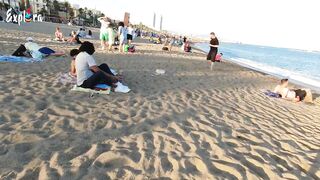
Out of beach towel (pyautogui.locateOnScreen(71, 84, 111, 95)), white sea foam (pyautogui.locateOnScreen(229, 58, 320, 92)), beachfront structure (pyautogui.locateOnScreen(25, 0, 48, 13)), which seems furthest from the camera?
beachfront structure (pyautogui.locateOnScreen(25, 0, 48, 13))

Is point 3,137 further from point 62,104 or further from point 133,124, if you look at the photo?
point 133,124

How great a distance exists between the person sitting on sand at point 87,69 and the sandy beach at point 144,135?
12.7 inches

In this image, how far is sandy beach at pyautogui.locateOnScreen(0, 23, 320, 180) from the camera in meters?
2.99

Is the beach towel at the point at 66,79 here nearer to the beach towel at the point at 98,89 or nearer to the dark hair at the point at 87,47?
the beach towel at the point at 98,89

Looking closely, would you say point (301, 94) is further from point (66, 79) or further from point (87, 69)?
point (66, 79)

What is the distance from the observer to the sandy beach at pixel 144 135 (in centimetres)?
299

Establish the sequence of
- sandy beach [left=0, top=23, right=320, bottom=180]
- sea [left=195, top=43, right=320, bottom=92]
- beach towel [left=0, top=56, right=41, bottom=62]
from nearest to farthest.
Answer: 1. sandy beach [left=0, top=23, right=320, bottom=180]
2. beach towel [left=0, top=56, right=41, bottom=62]
3. sea [left=195, top=43, right=320, bottom=92]

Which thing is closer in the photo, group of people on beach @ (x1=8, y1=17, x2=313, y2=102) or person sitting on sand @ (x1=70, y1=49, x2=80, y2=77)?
group of people on beach @ (x1=8, y1=17, x2=313, y2=102)

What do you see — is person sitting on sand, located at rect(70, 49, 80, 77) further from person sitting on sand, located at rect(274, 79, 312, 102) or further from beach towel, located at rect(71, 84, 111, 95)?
person sitting on sand, located at rect(274, 79, 312, 102)

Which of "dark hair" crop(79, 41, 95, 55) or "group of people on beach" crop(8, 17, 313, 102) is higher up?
"dark hair" crop(79, 41, 95, 55)

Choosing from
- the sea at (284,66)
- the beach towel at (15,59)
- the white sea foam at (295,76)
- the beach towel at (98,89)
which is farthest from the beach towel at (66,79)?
the white sea foam at (295,76)

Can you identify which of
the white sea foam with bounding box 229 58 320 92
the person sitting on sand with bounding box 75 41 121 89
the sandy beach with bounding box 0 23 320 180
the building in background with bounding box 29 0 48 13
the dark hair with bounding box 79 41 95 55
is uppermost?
the building in background with bounding box 29 0 48 13

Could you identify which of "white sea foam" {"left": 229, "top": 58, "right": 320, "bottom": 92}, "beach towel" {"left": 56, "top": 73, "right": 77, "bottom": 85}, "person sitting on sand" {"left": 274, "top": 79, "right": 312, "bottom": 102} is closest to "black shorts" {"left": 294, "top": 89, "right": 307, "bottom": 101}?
"person sitting on sand" {"left": 274, "top": 79, "right": 312, "bottom": 102}

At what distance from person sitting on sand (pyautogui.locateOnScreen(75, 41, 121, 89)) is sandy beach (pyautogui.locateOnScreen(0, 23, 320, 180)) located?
1.06 feet
